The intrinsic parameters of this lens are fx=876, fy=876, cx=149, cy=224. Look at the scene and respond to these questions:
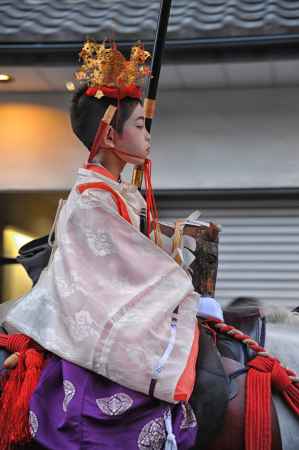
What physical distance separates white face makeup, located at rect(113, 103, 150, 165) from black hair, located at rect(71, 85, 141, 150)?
0.02 metres

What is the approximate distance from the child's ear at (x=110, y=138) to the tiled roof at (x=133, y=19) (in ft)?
11.9

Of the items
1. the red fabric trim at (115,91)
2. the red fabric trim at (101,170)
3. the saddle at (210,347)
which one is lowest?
the saddle at (210,347)

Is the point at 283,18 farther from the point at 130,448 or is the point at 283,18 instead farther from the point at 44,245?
the point at 130,448

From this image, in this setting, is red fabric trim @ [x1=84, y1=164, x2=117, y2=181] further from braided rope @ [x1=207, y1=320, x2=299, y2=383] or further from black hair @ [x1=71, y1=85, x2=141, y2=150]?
braided rope @ [x1=207, y1=320, x2=299, y2=383]

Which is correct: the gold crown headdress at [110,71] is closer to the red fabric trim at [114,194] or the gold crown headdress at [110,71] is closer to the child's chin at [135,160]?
Answer: the child's chin at [135,160]

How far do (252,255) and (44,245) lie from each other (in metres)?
4.24

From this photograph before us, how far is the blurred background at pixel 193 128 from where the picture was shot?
268 inches

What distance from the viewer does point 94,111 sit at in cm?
320

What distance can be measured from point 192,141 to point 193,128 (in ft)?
0.37

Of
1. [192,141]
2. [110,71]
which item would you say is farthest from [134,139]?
[192,141]

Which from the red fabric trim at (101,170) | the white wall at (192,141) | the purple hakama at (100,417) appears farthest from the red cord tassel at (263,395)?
the white wall at (192,141)

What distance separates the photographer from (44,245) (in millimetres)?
3355

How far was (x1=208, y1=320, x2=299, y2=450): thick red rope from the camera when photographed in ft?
9.46

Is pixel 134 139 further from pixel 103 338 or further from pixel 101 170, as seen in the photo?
pixel 103 338
